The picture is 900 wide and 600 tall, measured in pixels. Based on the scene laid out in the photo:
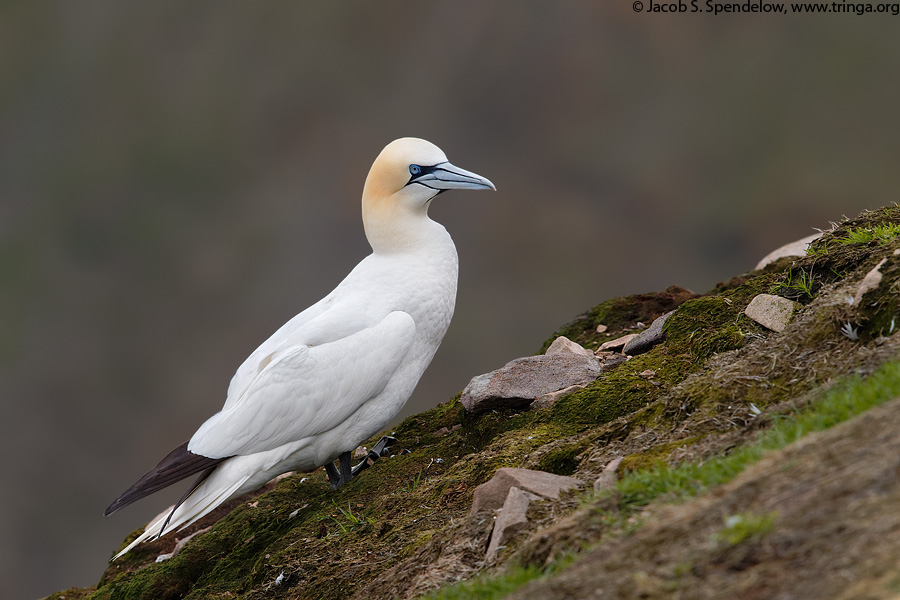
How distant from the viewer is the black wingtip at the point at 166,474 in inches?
278

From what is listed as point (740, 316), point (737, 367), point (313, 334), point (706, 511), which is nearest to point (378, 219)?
point (313, 334)

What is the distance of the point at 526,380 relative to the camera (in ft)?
24.6

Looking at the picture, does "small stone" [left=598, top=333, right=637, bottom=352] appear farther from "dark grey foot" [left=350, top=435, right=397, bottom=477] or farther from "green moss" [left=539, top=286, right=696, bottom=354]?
"dark grey foot" [left=350, top=435, right=397, bottom=477]

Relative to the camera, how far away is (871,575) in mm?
2680

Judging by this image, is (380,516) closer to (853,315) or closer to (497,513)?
(497,513)

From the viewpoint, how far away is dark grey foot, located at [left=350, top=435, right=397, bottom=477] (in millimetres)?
8171

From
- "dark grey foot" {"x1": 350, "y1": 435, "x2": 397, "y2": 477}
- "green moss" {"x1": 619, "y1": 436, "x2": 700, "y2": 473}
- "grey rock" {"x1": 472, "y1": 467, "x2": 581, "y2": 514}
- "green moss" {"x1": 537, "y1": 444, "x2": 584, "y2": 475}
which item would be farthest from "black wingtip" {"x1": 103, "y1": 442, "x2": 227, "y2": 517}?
"green moss" {"x1": 619, "y1": 436, "x2": 700, "y2": 473}

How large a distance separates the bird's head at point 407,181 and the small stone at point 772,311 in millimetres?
3071

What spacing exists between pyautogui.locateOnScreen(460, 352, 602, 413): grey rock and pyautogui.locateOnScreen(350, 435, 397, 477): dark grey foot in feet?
3.43

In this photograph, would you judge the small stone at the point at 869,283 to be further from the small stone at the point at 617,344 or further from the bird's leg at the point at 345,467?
the bird's leg at the point at 345,467

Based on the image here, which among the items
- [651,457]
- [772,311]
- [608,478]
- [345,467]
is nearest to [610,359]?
[772,311]

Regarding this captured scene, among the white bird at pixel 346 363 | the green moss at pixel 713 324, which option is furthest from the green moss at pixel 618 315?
the green moss at pixel 713 324

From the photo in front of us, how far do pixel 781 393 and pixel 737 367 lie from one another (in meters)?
0.45

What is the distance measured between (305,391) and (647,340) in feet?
9.22
